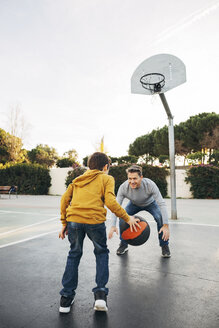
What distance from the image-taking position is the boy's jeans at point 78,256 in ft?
6.40

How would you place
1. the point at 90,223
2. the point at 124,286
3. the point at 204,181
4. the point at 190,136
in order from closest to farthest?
the point at 90,223, the point at 124,286, the point at 204,181, the point at 190,136

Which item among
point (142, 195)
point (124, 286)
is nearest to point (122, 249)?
point (142, 195)

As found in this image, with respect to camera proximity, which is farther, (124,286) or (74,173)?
(74,173)

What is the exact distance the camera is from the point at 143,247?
3834 mm

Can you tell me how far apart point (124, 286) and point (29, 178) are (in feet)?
58.9

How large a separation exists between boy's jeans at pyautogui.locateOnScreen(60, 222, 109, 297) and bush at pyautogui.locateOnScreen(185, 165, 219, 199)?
12231 mm

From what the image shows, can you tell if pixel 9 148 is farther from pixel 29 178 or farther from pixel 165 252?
pixel 165 252

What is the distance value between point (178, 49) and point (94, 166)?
743 cm

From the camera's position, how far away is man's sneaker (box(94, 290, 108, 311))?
1.83m

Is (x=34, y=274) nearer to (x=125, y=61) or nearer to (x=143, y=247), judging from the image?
(x=143, y=247)

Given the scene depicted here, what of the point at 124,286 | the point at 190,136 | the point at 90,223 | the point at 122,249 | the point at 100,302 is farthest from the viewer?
the point at 190,136

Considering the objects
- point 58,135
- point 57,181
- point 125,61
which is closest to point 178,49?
point 125,61

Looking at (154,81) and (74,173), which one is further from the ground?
(154,81)

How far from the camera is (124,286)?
2.33m
